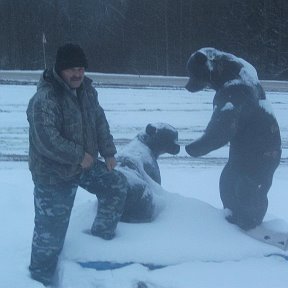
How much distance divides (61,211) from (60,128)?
1.90 ft

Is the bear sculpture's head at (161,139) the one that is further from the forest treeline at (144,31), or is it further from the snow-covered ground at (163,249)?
the forest treeline at (144,31)

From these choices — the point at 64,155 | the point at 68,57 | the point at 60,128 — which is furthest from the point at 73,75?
the point at 64,155

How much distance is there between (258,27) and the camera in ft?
67.0

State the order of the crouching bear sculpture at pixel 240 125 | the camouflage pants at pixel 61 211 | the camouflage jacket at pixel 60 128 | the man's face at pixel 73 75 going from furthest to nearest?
the crouching bear sculpture at pixel 240 125
the camouflage pants at pixel 61 211
the man's face at pixel 73 75
the camouflage jacket at pixel 60 128

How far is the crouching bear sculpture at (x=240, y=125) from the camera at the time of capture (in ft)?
12.1

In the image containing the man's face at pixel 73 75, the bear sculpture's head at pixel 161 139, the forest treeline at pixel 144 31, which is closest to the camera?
the man's face at pixel 73 75

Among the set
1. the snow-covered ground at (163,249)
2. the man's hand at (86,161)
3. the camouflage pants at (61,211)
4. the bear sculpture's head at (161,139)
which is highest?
the man's hand at (86,161)

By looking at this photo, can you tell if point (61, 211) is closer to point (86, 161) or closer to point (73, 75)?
point (86, 161)

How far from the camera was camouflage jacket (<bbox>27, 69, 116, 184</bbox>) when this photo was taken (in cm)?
306

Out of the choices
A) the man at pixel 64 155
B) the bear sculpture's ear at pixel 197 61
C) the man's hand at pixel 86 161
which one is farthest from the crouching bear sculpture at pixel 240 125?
the man's hand at pixel 86 161

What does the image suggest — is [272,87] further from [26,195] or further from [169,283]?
[169,283]

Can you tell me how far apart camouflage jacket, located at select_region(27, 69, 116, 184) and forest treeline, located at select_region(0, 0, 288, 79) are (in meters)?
17.5

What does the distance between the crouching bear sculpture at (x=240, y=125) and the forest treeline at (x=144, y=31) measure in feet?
55.3

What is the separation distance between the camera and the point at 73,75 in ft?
10.5
